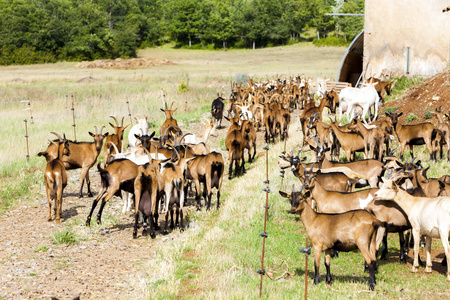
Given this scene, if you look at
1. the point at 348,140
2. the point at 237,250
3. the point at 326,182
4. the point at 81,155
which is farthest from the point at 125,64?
the point at 237,250

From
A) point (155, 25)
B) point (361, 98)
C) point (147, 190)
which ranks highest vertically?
point (155, 25)

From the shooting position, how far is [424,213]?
27.0 ft

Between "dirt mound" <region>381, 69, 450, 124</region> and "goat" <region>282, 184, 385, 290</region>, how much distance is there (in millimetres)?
11659

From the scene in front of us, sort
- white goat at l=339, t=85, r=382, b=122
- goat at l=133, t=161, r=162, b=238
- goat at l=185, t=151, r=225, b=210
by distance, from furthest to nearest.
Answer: white goat at l=339, t=85, r=382, b=122
goat at l=185, t=151, r=225, b=210
goat at l=133, t=161, r=162, b=238

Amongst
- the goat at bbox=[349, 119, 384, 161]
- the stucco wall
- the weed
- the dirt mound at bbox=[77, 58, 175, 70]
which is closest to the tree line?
the dirt mound at bbox=[77, 58, 175, 70]

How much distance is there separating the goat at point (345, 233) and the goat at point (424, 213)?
724 millimetres

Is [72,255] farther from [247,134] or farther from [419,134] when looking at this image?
[419,134]

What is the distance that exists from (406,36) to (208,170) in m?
14.6

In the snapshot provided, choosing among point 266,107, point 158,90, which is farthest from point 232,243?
point 158,90

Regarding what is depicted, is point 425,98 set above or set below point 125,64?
below

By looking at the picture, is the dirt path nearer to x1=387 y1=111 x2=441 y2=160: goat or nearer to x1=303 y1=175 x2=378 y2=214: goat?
x1=303 y1=175 x2=378 y2=214: goat

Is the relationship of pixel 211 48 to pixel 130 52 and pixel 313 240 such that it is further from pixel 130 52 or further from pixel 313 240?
pixel 313 240

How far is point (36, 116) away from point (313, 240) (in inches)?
815

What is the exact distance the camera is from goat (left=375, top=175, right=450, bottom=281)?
7910 mm
